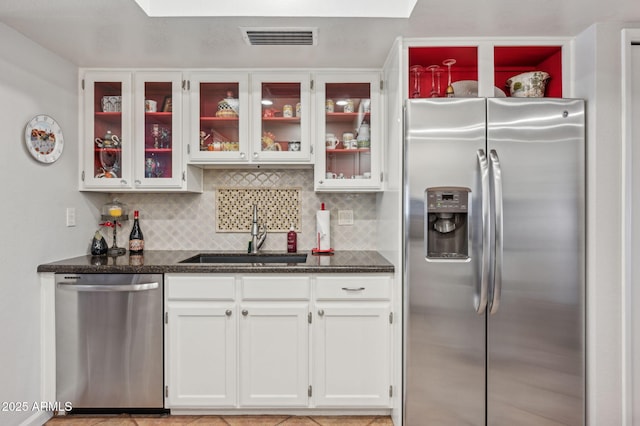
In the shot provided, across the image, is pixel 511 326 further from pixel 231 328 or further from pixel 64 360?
pixel 64 360

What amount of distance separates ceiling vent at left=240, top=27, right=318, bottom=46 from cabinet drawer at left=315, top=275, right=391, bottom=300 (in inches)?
51.2

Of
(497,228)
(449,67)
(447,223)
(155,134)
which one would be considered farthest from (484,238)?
(155,134)

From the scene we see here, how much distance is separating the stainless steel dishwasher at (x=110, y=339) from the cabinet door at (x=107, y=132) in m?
0.69

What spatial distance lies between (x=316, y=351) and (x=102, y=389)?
1231mm

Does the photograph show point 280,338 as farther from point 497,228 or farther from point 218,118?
point 218,118

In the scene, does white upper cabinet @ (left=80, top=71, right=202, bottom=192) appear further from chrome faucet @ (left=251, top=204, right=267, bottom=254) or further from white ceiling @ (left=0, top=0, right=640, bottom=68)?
chrome faucet @ (left=251, top=204, right=267, bottom=254)

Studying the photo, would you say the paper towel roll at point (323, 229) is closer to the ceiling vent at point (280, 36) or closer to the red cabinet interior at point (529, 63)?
the ceiling vent at point (280, 36)

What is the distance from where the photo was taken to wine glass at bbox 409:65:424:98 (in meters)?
2.19

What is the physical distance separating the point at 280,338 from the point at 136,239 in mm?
1322

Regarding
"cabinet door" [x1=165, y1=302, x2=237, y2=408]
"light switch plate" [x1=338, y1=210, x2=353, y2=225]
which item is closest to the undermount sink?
"light switch plate" [x1=338, y1=210, x2=353, y2=225]

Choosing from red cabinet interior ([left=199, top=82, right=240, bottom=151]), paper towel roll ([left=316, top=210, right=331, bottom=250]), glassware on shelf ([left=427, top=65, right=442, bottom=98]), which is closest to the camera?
glassware on shelf ([left=427, top=65, right=442, bottom=98])

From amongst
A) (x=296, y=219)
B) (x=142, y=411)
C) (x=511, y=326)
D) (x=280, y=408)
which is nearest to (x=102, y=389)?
(x=142, y=411)

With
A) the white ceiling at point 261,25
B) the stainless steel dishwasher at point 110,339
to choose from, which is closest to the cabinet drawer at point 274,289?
the stainless steel dishwasher at point 110,339

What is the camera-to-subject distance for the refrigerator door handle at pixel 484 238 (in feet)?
6.17
